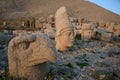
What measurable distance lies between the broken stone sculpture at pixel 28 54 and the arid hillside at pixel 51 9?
86.6ft

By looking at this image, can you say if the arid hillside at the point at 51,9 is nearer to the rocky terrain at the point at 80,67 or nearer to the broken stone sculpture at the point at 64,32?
the broken stone sculpture at the point at 64,32

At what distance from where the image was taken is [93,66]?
8062 millimetres

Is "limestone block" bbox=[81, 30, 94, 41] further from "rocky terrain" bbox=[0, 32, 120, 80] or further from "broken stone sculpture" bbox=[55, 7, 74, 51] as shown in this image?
"rocky terrain" bbox=[0, 32, 120, 80]

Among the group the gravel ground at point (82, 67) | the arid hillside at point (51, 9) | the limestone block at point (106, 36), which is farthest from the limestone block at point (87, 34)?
the arid hillside at point (51, 9)

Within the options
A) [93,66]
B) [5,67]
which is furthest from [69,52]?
[5,67]

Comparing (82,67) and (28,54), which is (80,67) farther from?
(28,54)

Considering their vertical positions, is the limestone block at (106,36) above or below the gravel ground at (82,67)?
above

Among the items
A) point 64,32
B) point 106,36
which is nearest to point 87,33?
point 106,36

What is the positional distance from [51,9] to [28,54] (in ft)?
111

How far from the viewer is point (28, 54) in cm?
600

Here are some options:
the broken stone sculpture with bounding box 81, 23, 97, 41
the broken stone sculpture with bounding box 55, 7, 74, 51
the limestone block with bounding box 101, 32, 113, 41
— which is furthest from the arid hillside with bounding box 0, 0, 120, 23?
the broken stone sculpture with bounding box 55, 7, 74, 51

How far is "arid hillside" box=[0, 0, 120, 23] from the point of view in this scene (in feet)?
116

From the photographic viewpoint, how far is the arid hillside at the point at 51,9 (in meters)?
35.5

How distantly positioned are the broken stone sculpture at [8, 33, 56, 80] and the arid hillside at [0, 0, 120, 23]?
26.4 meters
